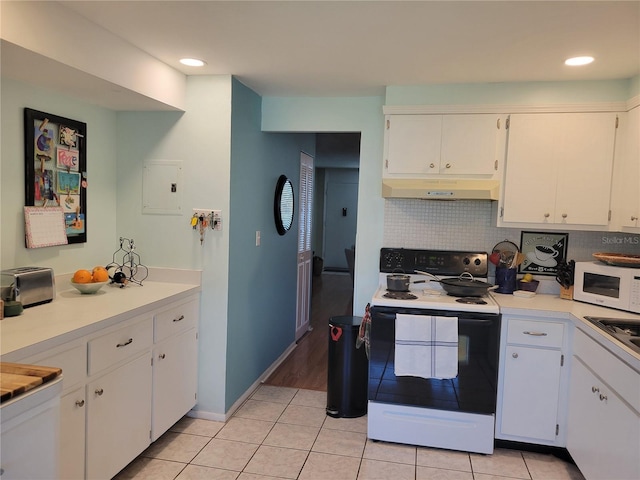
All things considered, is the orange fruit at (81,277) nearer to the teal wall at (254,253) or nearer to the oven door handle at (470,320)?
the teal wall at (254,253)

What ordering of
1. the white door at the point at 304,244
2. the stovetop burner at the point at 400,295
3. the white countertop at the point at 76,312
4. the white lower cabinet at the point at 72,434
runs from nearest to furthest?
the white countertop at the point at 76,312 < the white lower cabinet at the point at 72,434 < the stovetop burner at the point at 400,295 < the white door at the point at 304,244

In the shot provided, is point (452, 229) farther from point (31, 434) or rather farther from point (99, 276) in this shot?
point (31, 434)

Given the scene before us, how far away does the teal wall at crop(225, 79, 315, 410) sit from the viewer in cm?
300

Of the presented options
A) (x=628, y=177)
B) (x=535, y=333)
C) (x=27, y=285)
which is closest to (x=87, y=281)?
(x=27, y=285)

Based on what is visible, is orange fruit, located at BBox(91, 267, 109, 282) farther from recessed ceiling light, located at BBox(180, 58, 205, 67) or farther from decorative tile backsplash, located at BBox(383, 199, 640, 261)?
decorative tile backsplash, located at BBox(383, 199, 640, 261)

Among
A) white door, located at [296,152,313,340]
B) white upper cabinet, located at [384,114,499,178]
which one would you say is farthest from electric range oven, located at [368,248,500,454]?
white door, located at [296,152,313,340]

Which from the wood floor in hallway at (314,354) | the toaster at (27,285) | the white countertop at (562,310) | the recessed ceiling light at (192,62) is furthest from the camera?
the wood floor in hallway at (314,354)

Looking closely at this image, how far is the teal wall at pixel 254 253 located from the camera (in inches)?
118

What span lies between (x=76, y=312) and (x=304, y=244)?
293 centimetres

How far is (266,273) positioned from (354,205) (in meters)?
6.05

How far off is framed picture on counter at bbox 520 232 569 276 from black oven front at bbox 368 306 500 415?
2.47 feet

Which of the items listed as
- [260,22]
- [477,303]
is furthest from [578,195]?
[260,22]

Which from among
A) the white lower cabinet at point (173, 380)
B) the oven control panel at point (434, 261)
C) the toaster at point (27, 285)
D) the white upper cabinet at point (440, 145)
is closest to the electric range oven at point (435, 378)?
the oven control panel at point (434, 261)

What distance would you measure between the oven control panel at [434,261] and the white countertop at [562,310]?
9.5 inches
